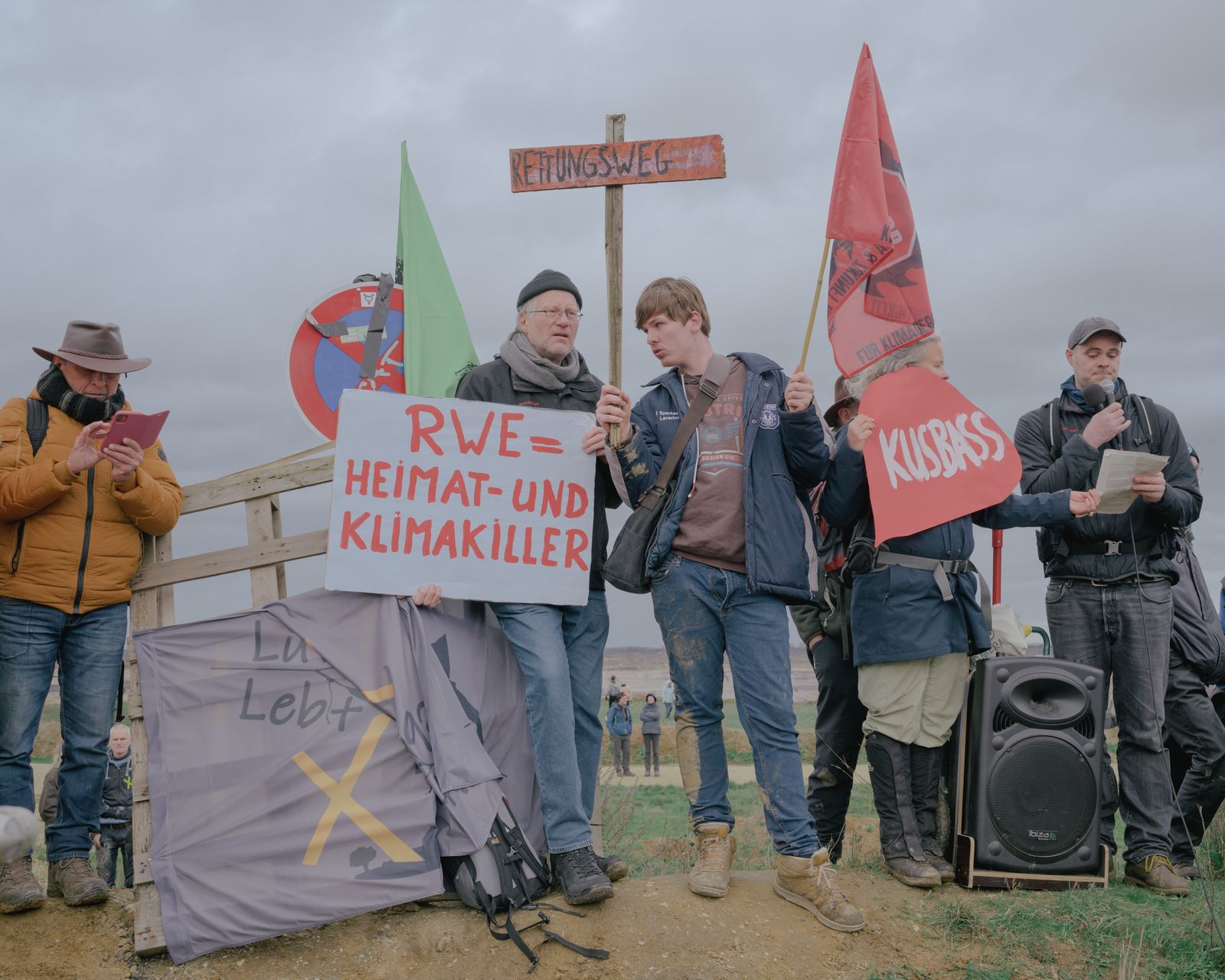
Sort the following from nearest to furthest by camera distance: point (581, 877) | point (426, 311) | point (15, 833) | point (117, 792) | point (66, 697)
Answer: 1. point (15, 833)
2. point (581, 877)
3. point (66, 697)
4. point (426, 311)
5. point (117, 792)

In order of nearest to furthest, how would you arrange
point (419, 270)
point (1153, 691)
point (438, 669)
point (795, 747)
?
point (795, 747)
point (438, 669)
point (1153, 691)
point (419, 270)

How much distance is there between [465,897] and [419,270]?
3.12 m

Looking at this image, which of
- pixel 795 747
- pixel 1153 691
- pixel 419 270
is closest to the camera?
pixel 795 747

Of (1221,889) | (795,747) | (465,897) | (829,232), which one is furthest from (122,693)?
(1221,889)

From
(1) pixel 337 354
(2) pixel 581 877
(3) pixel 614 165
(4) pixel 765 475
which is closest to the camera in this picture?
(2) pixel 581 877

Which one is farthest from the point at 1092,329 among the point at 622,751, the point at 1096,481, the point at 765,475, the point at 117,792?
the point at 622,751

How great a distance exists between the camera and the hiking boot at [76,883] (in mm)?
4527

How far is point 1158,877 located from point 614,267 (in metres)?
3.81

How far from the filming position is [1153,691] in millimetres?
5242

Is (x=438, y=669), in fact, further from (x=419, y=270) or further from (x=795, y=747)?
(x=419, y=270)

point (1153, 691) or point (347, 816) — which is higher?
point (1153, 691)

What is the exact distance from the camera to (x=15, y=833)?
198cm

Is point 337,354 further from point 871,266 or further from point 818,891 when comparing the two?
point 818,891

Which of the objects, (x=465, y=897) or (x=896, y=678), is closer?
(x=465, y=897)
